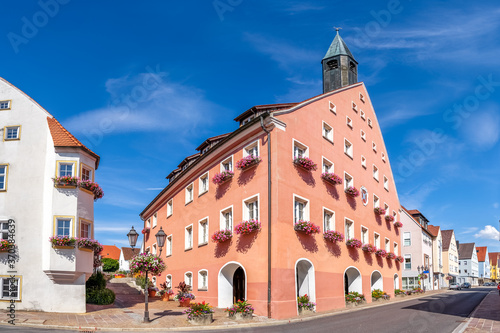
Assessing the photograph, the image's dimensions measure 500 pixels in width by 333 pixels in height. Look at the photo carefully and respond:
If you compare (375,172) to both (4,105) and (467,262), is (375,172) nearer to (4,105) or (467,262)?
(4,105)

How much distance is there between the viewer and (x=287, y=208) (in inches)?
916

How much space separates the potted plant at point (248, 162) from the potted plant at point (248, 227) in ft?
10.4

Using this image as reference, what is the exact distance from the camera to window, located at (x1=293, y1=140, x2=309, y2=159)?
1003 inches

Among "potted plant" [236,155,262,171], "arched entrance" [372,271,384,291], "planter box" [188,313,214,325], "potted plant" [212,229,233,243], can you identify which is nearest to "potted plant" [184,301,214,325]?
"planter box" [188,313,214,325]

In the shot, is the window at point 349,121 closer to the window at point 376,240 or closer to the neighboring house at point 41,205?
the window at point 376,240

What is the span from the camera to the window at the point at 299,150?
2549 centimetres

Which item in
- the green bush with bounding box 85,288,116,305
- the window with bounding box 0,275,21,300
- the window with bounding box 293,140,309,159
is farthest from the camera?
the green bush with bounding box 85,288,116,305

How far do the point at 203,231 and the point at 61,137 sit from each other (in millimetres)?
11118

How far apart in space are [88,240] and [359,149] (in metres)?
21.1

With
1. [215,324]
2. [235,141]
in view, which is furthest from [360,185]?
[215,324]

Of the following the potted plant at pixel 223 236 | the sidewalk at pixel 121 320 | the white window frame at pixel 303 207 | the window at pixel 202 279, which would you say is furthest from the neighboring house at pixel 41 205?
the white window frame at pixel 303 207

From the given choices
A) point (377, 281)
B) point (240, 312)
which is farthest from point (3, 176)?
point (377, 281)

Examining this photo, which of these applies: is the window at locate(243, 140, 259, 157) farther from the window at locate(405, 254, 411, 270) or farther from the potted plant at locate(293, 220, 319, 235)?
the window at locate(405, 254, 411, 270)

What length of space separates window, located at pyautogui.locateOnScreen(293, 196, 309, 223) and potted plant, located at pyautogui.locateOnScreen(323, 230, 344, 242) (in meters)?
1.96
